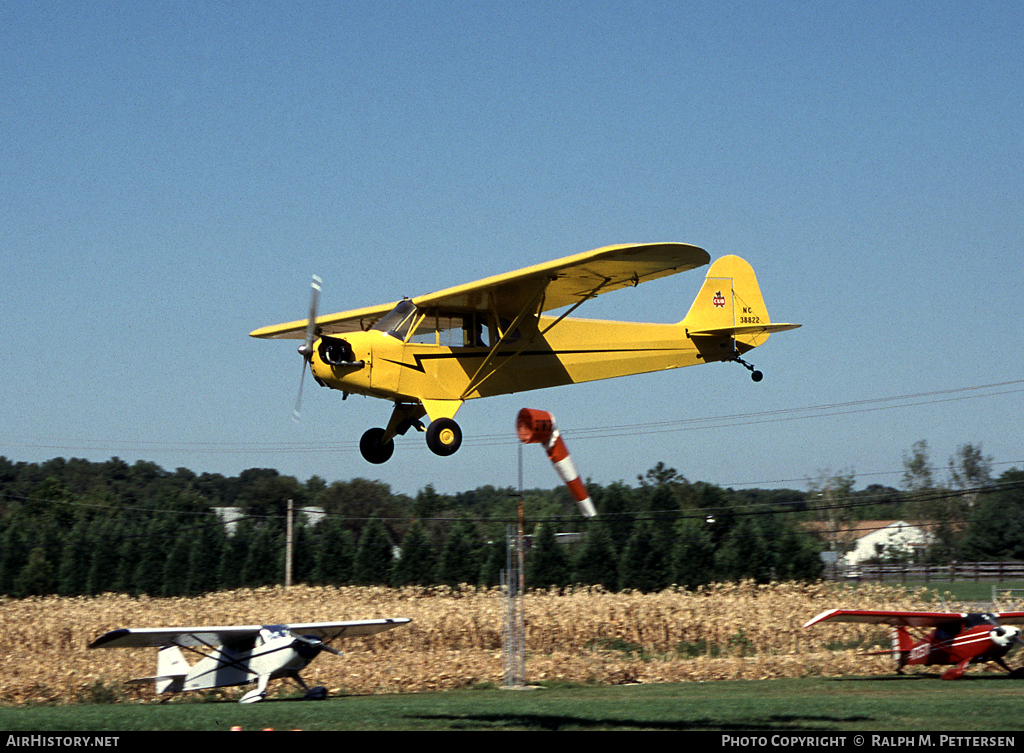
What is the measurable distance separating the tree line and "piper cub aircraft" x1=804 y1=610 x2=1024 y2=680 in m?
12.1

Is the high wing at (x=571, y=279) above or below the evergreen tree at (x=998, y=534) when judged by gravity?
above

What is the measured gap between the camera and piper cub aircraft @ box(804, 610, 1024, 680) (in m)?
28.9

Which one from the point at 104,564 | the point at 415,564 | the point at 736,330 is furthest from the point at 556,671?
the point at 104,564

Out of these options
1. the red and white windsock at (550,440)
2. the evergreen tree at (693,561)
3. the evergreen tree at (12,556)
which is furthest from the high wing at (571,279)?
the evergreen tree at (12,556)

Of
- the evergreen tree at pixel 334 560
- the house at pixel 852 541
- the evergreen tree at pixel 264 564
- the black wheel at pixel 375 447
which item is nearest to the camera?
the black wheel at pixel 375 447

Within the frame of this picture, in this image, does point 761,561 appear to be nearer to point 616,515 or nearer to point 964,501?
point 616,515

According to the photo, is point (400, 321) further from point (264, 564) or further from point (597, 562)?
point (264, 564)

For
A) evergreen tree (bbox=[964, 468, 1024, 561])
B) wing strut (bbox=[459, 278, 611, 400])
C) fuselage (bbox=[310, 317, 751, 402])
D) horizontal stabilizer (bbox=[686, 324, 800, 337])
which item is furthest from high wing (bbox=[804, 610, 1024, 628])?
evergreen tree (bbox=[964, 468, 1024, 561])

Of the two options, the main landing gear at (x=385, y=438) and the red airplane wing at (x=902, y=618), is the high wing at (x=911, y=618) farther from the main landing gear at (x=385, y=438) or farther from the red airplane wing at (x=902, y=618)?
the main landing gear at (x=385, y=438)

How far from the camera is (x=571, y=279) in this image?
1548 centimetres

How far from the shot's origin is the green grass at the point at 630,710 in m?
20.6

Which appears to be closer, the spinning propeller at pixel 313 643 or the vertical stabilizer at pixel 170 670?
the vertical stabilizer at pixel 170 670

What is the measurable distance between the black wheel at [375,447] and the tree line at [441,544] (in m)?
29.2

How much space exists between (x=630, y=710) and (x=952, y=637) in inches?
457
